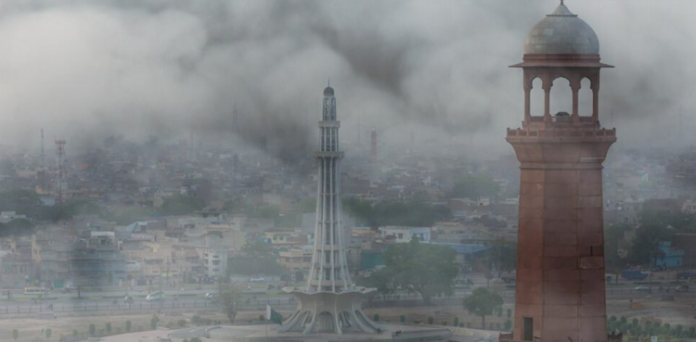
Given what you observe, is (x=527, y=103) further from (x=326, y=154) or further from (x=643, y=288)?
(x=643, y=288)

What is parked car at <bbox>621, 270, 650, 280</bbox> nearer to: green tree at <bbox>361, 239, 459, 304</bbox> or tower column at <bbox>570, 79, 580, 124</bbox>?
green tree at <bbox>361, 239, 459, 304</bbox>

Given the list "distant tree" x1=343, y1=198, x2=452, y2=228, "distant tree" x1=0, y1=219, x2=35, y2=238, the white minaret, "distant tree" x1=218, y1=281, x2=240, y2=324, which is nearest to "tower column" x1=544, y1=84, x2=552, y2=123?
the white minaret

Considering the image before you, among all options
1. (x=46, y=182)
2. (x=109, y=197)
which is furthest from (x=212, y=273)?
(x=46, y=182)

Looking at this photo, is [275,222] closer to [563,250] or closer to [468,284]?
[468,284]

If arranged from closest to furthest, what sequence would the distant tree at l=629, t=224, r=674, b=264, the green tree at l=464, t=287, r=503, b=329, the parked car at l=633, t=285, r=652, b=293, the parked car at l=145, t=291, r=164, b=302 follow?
the green tree at l=464, t=287, r=503, b=329, the parked car at l=633, t=285, r=652, b=293, the parked car at l=145, t=291, r=164, b=302, the distant tree at l=629, t=224, r=674, b=264

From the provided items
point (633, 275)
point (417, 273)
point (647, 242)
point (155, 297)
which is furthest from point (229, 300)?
point (647, 242)

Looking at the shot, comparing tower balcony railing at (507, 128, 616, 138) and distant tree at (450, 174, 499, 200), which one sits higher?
distant tree at (450, 174, 499, 200)
